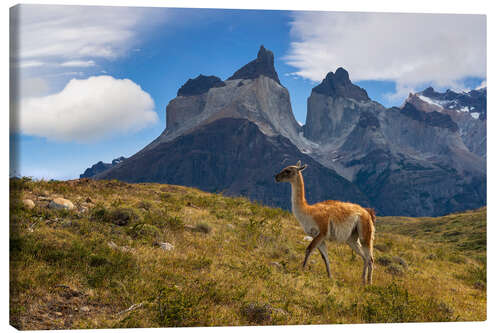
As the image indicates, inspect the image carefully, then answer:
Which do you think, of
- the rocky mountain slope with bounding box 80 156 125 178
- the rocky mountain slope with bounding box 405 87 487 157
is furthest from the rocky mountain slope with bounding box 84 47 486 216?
the rocky mountain slope with bounding box 80 156 125 178

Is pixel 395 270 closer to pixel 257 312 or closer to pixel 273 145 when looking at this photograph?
pixel 257 312

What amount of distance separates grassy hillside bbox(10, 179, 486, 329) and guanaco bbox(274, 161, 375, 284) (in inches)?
42.1

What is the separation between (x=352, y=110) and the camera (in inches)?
5728

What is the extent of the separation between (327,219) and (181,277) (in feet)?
14.4

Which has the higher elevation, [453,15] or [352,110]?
[352,110]

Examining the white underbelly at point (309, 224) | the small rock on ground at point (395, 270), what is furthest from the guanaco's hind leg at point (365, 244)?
the small rock on ground at point (395, 270)

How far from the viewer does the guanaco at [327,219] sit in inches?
438

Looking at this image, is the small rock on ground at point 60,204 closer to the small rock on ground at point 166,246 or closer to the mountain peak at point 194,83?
the small rock on ground at point 166,246

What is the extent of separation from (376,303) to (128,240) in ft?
23.0

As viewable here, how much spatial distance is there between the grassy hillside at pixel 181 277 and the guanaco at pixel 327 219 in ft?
3.51

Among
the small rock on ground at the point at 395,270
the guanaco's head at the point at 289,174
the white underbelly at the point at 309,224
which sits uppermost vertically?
the guanaco's head at the point at 289,174

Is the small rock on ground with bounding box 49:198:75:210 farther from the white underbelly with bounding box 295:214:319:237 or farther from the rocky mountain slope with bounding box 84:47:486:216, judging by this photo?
the rocky mountain slope with bounding box 84:47:486:216
